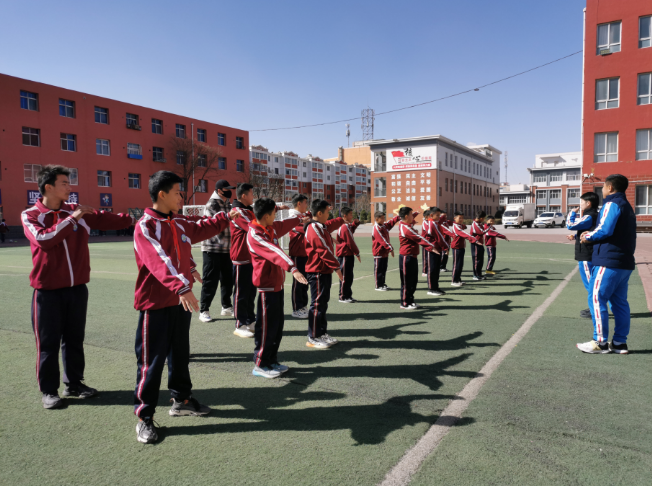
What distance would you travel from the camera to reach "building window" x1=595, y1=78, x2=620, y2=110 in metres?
28.1

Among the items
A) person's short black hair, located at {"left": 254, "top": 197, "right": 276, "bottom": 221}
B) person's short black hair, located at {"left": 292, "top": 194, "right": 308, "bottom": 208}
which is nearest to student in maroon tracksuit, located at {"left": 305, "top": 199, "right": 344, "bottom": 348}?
person's short black hair, located at {"left": 292, "top": 194, "right": 308, "bottom": 208}

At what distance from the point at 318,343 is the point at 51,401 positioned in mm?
2745

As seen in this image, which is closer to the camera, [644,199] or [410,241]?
[410,241]

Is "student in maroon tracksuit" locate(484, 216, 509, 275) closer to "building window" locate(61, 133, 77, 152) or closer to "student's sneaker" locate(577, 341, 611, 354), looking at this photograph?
"student's sneaker" locate(577, 341, 611, 354)

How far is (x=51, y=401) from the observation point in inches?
142

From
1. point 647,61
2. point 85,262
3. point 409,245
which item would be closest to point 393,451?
point 85,262

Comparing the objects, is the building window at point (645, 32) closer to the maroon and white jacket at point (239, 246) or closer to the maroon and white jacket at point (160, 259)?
the maroon and white jacket at point (239, 246)

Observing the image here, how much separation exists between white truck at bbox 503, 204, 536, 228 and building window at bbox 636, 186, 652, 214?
1634 centimetres

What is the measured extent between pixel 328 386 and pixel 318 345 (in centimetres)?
126

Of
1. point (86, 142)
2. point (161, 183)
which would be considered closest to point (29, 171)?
point (86, 142)

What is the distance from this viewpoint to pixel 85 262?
3791mm

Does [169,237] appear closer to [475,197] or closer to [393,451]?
[393,451]

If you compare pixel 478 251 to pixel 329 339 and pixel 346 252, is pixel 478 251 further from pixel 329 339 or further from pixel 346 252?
pixel 329 339

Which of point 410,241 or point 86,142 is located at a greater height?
point 86,142
